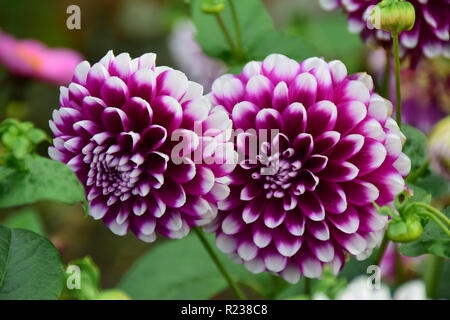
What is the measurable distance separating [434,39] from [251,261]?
162 mm

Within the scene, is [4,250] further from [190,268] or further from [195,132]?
[190,268]

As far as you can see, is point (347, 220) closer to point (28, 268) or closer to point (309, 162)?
point (309, 162)

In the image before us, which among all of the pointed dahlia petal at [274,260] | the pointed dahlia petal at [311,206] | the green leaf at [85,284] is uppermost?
the pointed dahlia petal at [311,206]

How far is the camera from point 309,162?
28 cm

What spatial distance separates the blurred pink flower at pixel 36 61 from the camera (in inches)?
27.7

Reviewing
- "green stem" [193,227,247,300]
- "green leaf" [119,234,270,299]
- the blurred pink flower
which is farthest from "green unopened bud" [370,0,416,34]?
the blurred pink flower

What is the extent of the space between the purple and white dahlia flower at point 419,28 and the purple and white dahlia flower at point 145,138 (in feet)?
0.39

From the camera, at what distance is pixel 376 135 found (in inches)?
10.7

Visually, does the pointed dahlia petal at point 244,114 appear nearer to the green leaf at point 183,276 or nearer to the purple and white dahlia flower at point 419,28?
the purple and white dahlia flower at point 419,28

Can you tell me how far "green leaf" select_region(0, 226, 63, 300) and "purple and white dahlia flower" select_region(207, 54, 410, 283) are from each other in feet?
0.27

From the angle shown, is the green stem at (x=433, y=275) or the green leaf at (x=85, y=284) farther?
the green stem at (x=433, y=275)

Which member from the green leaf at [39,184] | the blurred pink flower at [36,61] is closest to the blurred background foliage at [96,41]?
the blurred pink flower at [36,61]

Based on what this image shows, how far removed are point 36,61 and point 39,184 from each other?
1.66ft
